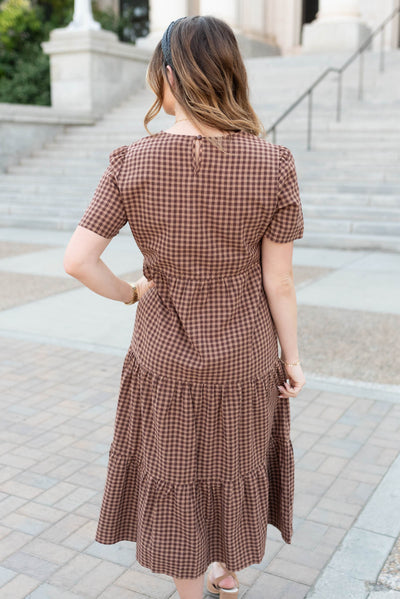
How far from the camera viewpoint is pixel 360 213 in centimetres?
1027

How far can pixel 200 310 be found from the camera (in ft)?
6.57

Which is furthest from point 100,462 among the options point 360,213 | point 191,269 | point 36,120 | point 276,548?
point 36,120

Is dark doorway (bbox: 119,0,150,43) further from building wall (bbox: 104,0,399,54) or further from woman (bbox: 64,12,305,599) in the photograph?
woman (bbox: 64,12,305,599)

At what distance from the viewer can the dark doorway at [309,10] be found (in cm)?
2497

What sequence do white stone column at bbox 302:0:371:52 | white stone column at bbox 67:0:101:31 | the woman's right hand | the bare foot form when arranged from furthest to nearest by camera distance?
white stone column at bbox 302:0:371:52 → white stone column at bbox 67:0:101:31 → the bare foot → the woman's right hand

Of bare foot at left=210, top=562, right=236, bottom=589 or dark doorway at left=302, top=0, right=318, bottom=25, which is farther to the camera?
dark doorway at left=302, top=0, right=318, bottom=25

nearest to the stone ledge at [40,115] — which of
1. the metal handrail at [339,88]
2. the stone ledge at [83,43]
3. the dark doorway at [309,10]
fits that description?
the stone ledge at [83,43]

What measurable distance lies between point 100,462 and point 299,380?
1.65 metres

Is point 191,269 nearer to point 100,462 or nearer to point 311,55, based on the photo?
point 100,462

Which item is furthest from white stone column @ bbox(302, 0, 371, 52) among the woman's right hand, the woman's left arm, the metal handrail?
the woman's left arm

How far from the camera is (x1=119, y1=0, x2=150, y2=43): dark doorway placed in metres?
24.5

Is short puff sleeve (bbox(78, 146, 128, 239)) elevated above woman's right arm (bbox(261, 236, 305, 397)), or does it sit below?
above

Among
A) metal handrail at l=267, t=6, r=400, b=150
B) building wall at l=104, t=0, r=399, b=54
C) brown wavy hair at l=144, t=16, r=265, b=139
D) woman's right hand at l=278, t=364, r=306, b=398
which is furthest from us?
building wall at l=104, t=0, r=399, b=54

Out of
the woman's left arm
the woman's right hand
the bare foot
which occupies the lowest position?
the bare foot
